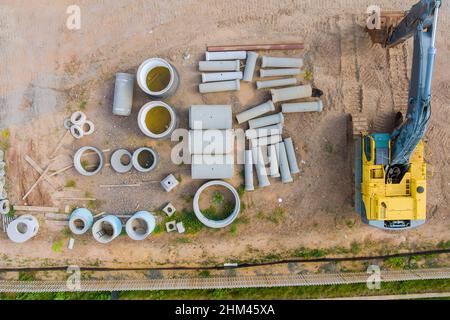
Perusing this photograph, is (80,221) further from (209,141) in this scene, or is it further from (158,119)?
(209,141)

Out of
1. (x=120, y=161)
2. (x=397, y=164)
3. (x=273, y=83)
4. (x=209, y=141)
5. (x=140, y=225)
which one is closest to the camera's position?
(x=397, y=164)

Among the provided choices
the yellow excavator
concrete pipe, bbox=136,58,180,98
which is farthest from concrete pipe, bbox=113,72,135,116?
the yellow excavator

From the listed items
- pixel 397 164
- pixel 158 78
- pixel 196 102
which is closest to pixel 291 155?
pixel 397 164

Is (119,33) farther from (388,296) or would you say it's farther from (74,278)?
(388,296)

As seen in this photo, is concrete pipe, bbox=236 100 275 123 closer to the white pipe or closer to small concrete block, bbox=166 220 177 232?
the white pipe

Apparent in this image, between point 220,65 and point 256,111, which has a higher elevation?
point 220,65

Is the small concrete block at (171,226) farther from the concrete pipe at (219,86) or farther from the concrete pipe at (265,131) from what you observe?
the concrete pipe at (219,86)
